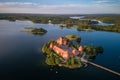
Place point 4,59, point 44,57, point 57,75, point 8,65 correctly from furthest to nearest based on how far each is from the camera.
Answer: point 44,57 → point 4,59 → point 8,65 → point 57,75

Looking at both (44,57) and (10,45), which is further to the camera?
(10,45)

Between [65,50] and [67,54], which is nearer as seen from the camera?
[67,54]

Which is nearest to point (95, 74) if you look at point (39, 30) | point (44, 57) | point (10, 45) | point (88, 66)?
point (88, 66)

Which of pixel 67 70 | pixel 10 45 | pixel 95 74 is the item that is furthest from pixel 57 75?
pixel 10 45

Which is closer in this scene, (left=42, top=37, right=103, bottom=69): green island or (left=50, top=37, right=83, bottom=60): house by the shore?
(left=42, top=37, right=103, bottom=69): green island

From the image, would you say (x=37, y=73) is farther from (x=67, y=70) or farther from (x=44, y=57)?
(x=44, y=57)

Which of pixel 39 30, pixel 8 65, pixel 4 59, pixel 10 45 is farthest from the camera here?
pixel 39 30

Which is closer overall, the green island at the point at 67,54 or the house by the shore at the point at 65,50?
the green island at the point at 67,54
